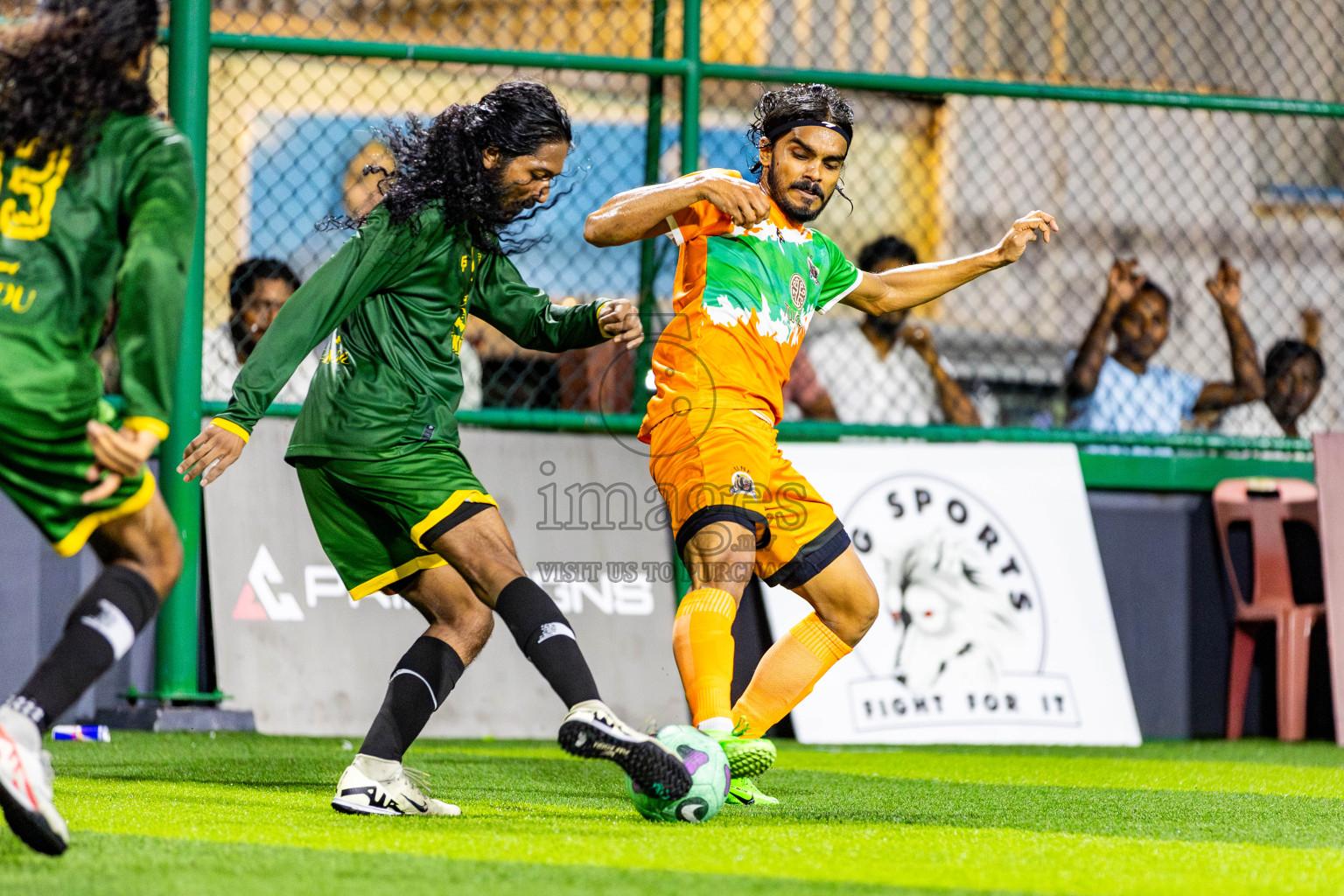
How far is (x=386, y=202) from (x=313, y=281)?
0.31 m

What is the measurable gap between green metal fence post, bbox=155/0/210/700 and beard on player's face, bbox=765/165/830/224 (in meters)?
2.81

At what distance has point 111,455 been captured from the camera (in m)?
2.93

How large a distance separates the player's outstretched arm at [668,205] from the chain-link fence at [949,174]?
2.72 meters

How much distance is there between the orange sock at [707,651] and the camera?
4102 millimetres

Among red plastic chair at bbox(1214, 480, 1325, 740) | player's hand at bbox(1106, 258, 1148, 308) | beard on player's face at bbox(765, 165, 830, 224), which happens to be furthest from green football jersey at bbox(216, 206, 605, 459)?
red plastic chair at bbox(1214, 480, 1325, 740)

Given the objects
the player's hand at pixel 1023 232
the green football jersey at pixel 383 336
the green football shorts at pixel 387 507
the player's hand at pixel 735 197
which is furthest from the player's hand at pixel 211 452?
the player's hand at pixel 1023 232

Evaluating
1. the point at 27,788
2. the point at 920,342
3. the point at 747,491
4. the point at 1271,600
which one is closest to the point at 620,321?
the point at 747,491

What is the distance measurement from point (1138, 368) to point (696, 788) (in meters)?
4.68

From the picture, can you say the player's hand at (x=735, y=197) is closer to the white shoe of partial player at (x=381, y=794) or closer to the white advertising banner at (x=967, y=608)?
the white shoe of partial player at (x=381, y=794)

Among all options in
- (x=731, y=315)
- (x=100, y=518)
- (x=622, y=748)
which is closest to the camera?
(x=100, y=518)

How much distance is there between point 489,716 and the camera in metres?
6.52

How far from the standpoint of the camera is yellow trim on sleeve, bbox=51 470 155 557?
3002 mm

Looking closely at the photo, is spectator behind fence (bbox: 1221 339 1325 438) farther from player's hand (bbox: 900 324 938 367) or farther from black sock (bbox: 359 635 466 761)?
black sock (bbox: 359 635 466 761)

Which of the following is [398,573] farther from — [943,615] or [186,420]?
[943,615]
